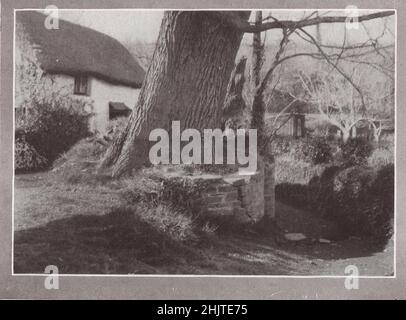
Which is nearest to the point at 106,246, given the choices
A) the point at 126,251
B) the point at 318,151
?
the point at 126,251

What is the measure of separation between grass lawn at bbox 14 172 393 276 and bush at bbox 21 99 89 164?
229 mm

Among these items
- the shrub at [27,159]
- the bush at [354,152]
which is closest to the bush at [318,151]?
the bush at [354,152]

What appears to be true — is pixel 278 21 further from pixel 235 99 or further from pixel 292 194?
pixel 292 194

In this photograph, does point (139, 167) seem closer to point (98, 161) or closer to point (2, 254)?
point (98, 161)

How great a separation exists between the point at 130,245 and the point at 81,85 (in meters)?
1.37

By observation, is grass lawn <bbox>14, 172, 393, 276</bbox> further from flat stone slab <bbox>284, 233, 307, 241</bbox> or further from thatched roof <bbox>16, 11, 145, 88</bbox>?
thatched roof <bbox>16, 11, 145, 88</bbox>

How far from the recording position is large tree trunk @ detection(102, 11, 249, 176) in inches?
156

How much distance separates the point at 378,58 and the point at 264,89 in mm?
985

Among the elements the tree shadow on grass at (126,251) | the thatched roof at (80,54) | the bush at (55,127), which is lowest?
the tree shadow on grass at (126,251)

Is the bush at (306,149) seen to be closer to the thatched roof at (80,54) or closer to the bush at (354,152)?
the bush at (354,152)

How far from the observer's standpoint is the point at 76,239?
3.95 metres

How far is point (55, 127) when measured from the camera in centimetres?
407

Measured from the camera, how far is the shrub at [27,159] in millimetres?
4051

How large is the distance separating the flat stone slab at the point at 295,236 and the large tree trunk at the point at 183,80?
109cm
